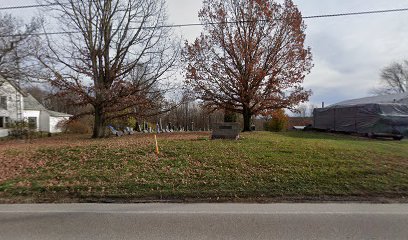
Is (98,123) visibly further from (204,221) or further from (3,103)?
(3,103)

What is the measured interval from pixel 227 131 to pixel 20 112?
3010cm

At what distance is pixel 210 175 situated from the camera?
8211mm

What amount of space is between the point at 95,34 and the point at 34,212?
16.5 m

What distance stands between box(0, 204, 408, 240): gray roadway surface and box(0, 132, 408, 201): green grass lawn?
0.75m

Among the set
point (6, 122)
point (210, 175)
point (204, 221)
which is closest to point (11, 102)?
point (6, 122)

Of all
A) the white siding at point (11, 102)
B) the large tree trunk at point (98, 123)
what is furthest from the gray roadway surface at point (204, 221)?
the white siding at point (11, 102)

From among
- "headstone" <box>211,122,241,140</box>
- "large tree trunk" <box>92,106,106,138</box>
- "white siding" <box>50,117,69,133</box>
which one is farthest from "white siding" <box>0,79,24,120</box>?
"headstone" <box>211,122,241,140</box>

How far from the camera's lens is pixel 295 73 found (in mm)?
22062

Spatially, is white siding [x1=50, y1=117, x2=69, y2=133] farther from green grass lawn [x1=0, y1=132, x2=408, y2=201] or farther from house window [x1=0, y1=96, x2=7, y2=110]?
green grass lawn [x1=0, y1=132, x2=408, y2=201]

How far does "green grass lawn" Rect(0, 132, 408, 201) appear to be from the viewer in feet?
22.6

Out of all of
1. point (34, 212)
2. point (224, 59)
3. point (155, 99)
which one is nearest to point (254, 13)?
point (224, 59)

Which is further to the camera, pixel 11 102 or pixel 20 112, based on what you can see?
pixel 20 112

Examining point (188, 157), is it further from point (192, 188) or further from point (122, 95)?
point (122, 95)

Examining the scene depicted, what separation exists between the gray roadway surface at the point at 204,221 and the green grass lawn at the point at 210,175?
29.7 inches
